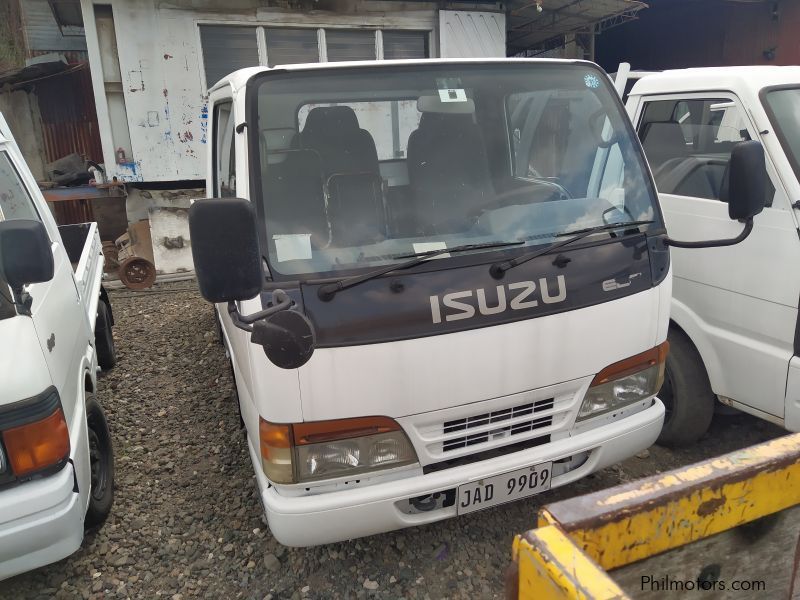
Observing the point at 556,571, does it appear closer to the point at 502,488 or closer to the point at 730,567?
the point at 730,567

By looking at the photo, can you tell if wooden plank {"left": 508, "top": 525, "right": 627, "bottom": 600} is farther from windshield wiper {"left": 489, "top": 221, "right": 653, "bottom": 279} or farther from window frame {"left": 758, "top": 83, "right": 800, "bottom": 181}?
window frame {"left": 758, "top": 83, "right": 800, "bottom": 181}

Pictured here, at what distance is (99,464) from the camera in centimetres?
312

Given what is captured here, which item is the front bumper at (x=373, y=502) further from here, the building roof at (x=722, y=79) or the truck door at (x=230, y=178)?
the building roof at (x=722, y=79)

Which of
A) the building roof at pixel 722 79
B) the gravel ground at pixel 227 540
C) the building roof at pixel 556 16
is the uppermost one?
the building roof at pixel 556 16

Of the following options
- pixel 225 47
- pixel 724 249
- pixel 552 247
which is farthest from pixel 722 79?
pixel 225 47

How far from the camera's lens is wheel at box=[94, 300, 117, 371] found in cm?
469

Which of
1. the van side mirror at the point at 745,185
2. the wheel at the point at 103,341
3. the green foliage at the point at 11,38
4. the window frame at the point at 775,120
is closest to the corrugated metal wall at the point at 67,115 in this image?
the green foliage at the point at 11,38

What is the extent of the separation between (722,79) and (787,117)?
0.39m

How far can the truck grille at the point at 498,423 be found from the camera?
2273mm

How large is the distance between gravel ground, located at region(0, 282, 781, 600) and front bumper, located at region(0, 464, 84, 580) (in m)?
0.48

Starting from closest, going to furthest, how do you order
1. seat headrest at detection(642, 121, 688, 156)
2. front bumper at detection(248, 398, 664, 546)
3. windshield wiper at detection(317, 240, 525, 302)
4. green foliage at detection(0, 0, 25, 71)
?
windshield wiper at detection(317, 240, 525, 302) < front bumper at detection(248, 398, 664, 546) < seat headrest at detection(642, 121, 688, 156) < green foliage at detection(0, 0, 25, 71)

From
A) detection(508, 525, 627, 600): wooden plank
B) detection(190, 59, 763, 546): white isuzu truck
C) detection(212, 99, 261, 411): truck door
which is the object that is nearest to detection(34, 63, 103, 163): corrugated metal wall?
detection(212, 99, 261, 411): truck door

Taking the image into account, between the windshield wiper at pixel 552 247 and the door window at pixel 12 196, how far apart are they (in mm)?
2492

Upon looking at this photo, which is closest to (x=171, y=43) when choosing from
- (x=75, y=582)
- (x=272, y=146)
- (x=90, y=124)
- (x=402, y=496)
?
(x=90, y=124)
